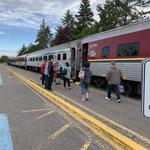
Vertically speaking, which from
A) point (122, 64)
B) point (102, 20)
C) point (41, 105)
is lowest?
point (41, 105)

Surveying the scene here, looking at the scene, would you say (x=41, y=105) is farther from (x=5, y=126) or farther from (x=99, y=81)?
(x=99, y=81)

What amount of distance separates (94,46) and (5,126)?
13.1 m

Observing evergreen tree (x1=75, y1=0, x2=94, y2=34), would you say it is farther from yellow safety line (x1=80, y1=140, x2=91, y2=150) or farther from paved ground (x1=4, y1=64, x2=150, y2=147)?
yellow safety line (x1=80, y1=140, x2=91, y2=150)

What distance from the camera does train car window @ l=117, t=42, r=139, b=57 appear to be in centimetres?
1608

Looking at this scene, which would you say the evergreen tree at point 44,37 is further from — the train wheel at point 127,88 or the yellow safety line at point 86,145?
the yellow safety line at point 86,145

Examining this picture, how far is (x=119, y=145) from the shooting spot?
24.0ft

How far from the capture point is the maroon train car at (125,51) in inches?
609

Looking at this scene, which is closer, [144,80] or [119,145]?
[144,80]

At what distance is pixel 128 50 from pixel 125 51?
0.44 m

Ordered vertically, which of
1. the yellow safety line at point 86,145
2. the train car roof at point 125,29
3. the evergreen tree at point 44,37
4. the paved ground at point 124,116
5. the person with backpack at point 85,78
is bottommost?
the paved ground at point 124,116

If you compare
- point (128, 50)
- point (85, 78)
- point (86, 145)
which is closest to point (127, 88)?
point (128, 50)

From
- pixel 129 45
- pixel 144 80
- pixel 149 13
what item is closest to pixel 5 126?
pixel 144 80

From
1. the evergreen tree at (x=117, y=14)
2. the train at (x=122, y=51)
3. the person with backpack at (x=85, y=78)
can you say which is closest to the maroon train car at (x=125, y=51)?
the train at (x=122, y=51)

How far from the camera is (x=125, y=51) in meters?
17.2
